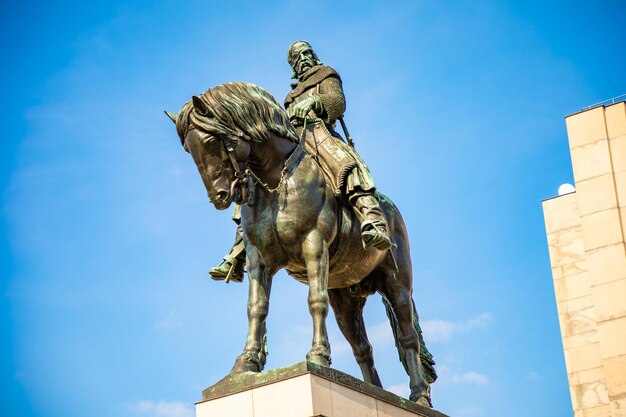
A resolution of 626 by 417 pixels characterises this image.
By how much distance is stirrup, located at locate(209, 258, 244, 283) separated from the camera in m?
14.0

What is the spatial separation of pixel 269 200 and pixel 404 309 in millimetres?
2844

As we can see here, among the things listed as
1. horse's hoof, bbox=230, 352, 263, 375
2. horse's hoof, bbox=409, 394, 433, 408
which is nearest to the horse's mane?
horse's hoof, bbox=230, 352, 263, 375

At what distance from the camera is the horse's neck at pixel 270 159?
43.4 feet

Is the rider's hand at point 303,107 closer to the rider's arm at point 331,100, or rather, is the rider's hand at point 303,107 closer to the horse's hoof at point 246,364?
the rider's arm at point 331,100

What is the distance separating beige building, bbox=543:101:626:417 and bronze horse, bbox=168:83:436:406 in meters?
16.1

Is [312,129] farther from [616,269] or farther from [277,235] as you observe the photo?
[616,269]

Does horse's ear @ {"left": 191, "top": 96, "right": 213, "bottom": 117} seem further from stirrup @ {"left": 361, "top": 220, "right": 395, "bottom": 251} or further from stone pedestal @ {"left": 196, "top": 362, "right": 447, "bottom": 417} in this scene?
stone pedestal @ {"left": 196, "top": 362, "right": 447, "bottom": 417}

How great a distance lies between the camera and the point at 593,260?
3000cm

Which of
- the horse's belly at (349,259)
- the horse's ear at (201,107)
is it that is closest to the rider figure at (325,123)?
the horse's belly at (349,259)

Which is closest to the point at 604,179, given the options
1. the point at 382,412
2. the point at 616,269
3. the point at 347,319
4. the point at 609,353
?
the point at 616,269

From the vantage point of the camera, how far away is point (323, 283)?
43.0 ft

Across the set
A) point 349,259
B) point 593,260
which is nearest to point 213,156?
point 349,259

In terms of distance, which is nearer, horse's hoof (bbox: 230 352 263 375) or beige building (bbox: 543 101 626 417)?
horse's hoof (bbox: 230 352 263 375)

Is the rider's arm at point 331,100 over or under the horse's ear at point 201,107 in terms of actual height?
over
